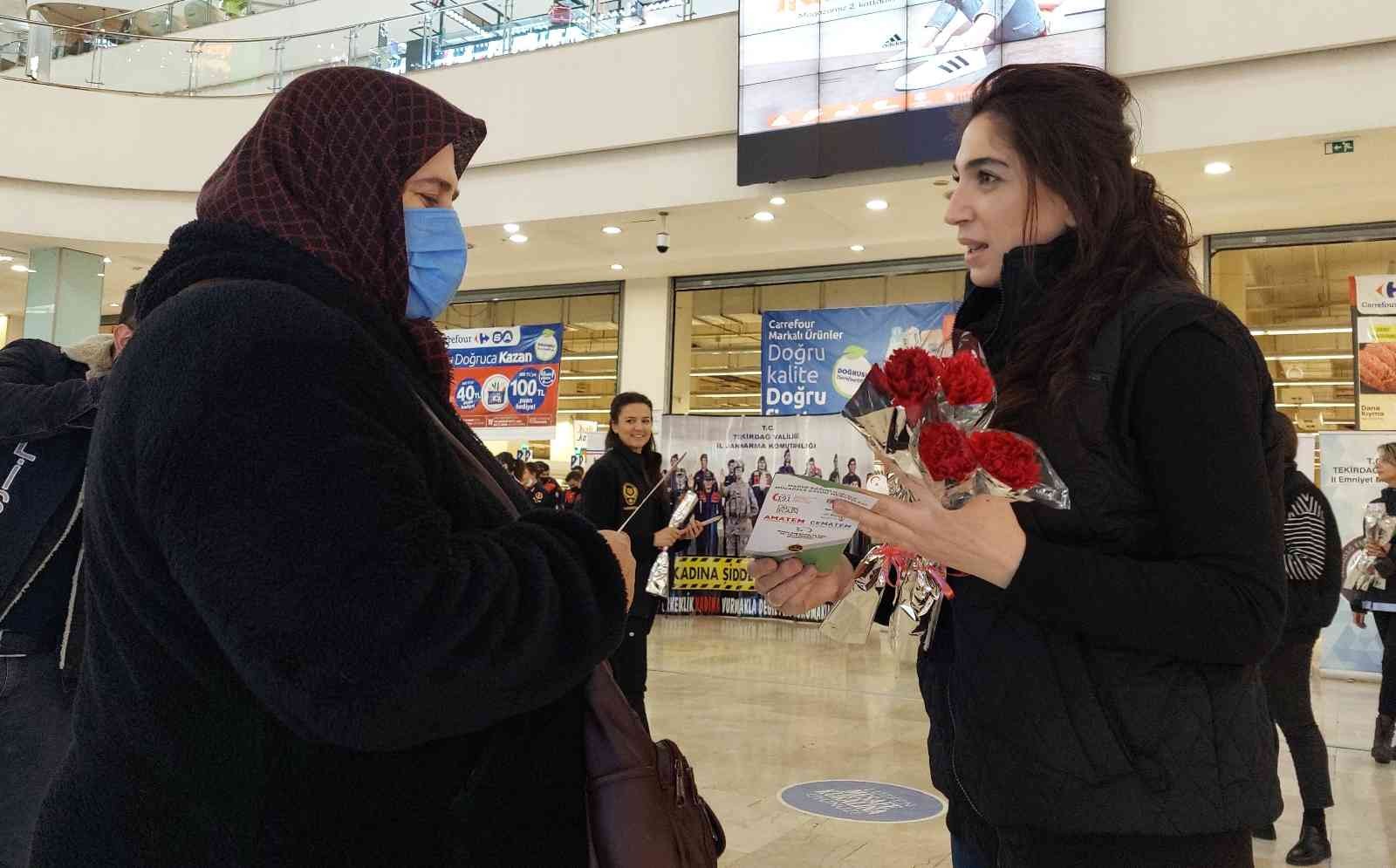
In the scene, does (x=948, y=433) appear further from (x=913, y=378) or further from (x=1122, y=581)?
(x=1122, y=581)

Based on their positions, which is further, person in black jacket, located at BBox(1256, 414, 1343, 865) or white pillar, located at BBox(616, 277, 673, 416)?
white pillar, located at BBox(616, 277, 673, 416)

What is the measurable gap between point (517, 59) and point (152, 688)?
1113 cm

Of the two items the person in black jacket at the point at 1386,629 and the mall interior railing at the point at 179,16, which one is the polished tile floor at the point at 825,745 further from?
the mall interior railing at the point at 179,16

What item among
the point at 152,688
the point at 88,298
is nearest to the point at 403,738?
the point at 152,688

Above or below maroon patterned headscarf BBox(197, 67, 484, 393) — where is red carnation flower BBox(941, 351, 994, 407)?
below

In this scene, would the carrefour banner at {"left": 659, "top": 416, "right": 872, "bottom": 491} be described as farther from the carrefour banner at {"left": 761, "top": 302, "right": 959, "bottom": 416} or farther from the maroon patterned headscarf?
the maroon patterned headscarf

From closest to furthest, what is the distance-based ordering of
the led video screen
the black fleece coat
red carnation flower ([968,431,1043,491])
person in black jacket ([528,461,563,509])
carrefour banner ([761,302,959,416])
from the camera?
the black fleece coat, red carnation flower ([968,431,1043,491]), the led video screen, person in black jacket ([528,461,563,509]), carrefour banner ([761,302,959,416])

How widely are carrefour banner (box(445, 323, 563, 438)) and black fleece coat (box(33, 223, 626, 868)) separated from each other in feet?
41.0

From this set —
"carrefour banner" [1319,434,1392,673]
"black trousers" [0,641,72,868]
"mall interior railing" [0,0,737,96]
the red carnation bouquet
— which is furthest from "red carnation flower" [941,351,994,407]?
"mall interior railing" [0,0,737,96]

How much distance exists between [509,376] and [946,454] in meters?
13.2

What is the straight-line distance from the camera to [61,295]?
43.4 ft

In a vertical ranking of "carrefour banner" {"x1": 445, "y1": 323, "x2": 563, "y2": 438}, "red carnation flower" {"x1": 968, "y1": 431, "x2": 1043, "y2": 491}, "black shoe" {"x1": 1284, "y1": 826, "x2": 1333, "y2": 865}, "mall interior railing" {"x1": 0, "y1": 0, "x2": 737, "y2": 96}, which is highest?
"mall interior railing" {"x1": 0, "y1": 0, "x2": 737, "y2": 96}

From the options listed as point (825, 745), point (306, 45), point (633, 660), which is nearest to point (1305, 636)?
point (825, 745)

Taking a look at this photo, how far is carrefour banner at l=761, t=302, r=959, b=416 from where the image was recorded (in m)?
11.8
